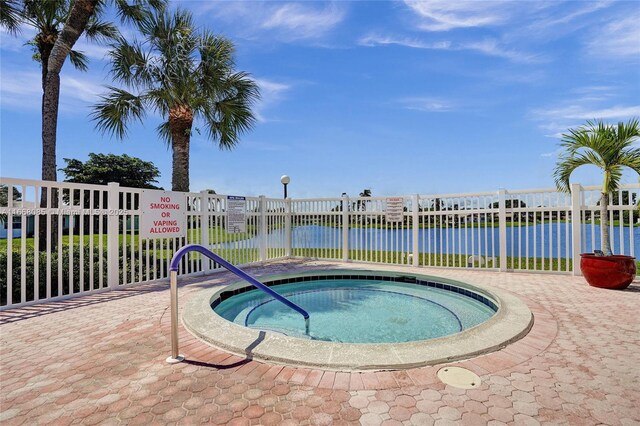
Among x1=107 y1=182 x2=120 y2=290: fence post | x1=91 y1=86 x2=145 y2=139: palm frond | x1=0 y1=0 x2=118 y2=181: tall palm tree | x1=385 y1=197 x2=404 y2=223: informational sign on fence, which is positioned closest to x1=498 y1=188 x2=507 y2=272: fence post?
x1=385 y1=197 x2=404 y2=223: informational sign on fence

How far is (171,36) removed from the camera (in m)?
8.09

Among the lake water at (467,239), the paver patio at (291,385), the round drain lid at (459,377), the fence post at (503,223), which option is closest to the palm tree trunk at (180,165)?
the lake water at (467,239)

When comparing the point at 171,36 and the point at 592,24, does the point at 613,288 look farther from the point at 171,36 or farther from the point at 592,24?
the point at 171,36

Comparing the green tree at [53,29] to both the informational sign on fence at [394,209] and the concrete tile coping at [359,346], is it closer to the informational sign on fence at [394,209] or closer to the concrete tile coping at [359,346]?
the concrete tile coping at [359,346]

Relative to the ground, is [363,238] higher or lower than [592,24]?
lower

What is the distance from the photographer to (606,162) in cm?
551

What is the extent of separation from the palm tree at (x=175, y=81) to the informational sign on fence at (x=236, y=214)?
1.66 m

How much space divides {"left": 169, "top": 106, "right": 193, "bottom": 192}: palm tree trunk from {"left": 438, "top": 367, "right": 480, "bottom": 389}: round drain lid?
800cm

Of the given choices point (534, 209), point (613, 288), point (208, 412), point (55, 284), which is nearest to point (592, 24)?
point (534, 209)

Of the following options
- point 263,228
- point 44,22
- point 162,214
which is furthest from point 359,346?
point 44,22

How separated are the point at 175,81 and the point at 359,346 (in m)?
8.04

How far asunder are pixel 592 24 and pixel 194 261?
31.1 ft

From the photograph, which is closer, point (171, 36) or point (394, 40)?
point (394, 40)

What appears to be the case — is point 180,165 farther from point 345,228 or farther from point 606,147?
point 606,147
